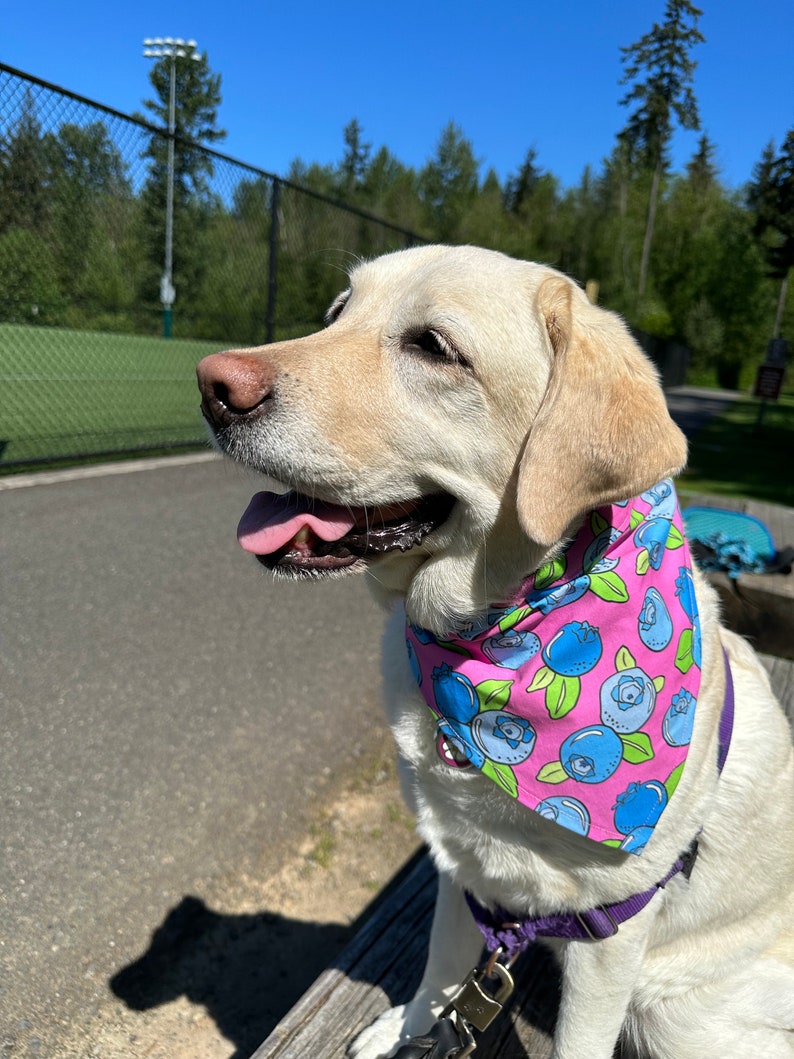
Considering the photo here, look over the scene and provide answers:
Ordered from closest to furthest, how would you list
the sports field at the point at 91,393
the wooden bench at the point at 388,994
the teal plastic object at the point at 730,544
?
the wooden bench at the point at 388,994 → the teal plastic object at the point at 730,544 → the sports field at the point at 91,393

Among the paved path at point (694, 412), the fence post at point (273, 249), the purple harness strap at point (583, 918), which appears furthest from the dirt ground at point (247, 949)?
the paved path at point (694, 412)

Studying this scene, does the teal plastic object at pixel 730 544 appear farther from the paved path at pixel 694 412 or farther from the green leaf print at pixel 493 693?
the paved path at pixel 694 412

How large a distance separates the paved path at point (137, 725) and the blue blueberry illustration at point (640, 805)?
1275mm

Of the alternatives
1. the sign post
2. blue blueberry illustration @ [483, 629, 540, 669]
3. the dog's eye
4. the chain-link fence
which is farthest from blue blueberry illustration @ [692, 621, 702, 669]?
the sign post

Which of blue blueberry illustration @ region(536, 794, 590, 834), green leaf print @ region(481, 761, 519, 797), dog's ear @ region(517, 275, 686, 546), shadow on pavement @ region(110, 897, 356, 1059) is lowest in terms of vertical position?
shadow on pavement @ region(110, 897, 356, 1059)

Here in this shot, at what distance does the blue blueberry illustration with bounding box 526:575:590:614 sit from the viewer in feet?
5.14

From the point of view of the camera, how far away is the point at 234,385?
Answer: 5.04 feet

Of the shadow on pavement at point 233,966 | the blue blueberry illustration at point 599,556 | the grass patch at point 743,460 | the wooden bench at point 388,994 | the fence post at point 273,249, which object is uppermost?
the fence post at point 273,249

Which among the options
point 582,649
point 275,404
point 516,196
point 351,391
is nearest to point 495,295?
point 351,391

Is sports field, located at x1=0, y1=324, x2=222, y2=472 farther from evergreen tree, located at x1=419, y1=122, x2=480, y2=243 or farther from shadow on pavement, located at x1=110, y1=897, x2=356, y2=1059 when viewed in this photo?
evergreen tree, located at x1=419, y1=122, x2=480, y2=243

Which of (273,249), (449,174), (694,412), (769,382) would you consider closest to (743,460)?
(769,382)

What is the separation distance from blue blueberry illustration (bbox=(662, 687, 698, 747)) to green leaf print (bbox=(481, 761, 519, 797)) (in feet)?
1.11

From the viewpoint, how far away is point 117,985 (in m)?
2.23

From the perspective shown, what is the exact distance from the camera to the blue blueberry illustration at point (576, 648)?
1565 mm
